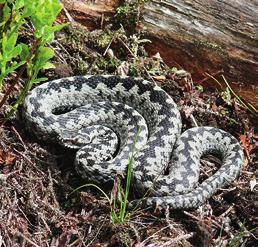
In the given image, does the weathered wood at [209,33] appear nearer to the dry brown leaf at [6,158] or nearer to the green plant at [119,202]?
the green plant at [119,202]

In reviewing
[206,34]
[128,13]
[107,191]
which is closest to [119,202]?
[107,191]

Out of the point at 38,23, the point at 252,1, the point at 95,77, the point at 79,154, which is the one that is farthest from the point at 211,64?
the point at 38,23

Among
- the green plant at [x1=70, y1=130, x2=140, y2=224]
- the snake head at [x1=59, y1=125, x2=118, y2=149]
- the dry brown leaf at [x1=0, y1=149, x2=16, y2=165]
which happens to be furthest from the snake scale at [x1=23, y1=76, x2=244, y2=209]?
the dry brown leaf at [x1=0, y1=149, x2=16, y2=165]

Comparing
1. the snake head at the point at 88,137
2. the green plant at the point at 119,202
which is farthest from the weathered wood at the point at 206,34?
the green plant at the point at 119,202

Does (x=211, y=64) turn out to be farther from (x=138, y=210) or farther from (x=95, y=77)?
(x=138, y=210)

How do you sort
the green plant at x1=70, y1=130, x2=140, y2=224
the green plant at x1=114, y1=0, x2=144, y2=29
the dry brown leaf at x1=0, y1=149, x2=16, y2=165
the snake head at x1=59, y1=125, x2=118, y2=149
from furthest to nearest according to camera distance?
the green plant at x1=114, y1=0, x2=144, y2=29 < the snake head at x1=59, y1=125, x2=118, y2=149 < the dry brown leaf at x1=0, y1=149, x2=16, y2=165 < the green plant at x1=70, y1=130, x2=140, y2=224

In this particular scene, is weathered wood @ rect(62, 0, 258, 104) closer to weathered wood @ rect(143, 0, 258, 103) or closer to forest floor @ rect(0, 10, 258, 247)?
weathered wood @ rect(143, 0, 258, 103)
